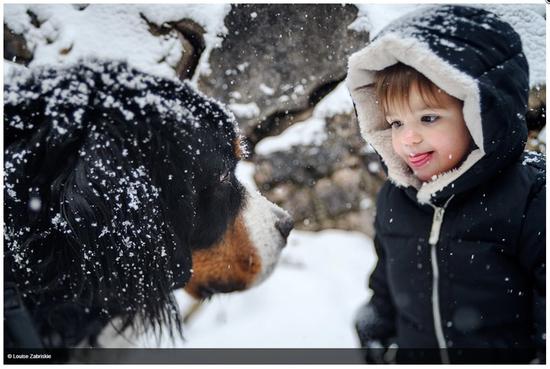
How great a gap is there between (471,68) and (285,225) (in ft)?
1.84

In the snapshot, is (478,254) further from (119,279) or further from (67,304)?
(67,304)

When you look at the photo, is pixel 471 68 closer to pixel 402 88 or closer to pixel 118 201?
pixel 402 88

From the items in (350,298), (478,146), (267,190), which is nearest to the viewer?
(478,146)

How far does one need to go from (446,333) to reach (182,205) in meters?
0.72

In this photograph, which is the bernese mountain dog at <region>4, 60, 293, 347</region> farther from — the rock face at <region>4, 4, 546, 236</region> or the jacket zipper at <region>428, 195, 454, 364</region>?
the jacket zipper at <region>428, 195, 454, 364</region>

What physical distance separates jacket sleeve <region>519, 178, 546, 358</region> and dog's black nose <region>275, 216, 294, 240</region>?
0.54m

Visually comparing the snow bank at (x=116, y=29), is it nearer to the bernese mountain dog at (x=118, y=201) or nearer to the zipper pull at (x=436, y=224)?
the bernese mountain dog at (x=118, y=201)

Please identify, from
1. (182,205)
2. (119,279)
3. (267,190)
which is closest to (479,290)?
(267,190)

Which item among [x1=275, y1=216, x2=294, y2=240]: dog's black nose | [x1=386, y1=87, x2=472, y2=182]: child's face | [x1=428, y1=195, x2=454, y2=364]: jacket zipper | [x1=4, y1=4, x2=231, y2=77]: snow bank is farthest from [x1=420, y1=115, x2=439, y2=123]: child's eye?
[x1=4, y1=4, x2=231, y2=77]: snow bank

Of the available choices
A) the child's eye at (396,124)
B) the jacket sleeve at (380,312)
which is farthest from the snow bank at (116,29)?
the jacket sleeve at (380,312)

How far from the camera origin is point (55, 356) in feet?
3.99

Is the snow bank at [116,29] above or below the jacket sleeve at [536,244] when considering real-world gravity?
above

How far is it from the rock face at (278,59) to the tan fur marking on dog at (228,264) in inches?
10.9

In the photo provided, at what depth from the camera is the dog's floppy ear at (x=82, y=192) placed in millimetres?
970
